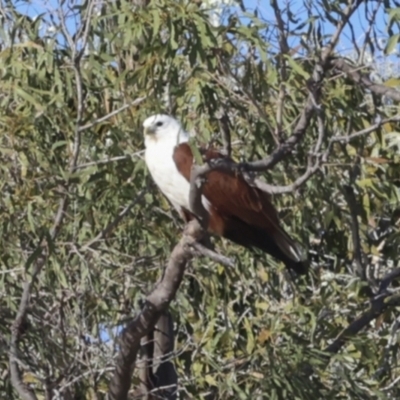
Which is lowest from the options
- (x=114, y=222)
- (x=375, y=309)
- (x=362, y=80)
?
(x=375, y=309)

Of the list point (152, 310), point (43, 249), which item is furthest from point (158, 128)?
point (152, 310)

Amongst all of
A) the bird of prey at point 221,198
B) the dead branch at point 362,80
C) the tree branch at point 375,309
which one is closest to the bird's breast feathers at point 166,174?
the bird of prey at point 221,198

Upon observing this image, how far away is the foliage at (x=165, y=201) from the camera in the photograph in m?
3.71

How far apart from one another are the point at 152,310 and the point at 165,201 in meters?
0.85

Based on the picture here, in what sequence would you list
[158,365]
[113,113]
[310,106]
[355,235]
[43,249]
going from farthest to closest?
1. [158,365]
2. [355,235]
3. [43,249]
4. [113,113]
5. [310,106]

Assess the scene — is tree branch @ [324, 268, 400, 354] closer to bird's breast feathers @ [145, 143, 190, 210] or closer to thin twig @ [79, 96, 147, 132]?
bird's breast feathers @ [145, 143, 190, 210]

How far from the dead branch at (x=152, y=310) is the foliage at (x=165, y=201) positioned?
0.17 metres

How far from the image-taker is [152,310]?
146 inches

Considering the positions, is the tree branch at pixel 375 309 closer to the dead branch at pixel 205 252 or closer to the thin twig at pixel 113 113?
the dead branch at pixel 205 252

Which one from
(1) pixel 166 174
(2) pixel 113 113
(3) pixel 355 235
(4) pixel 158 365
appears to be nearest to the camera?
(2) pixel 113 113

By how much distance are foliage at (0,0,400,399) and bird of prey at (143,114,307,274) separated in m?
0.07

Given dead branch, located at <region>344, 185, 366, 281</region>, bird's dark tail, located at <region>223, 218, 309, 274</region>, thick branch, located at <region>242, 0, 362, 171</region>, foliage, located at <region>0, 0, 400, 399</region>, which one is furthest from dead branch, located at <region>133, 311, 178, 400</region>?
thick branch, located at <region>242, 0, 362, 171</region>

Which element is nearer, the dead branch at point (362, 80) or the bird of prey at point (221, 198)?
the dead branch at point (362, 80)

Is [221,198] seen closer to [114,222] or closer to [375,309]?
[114,222]
